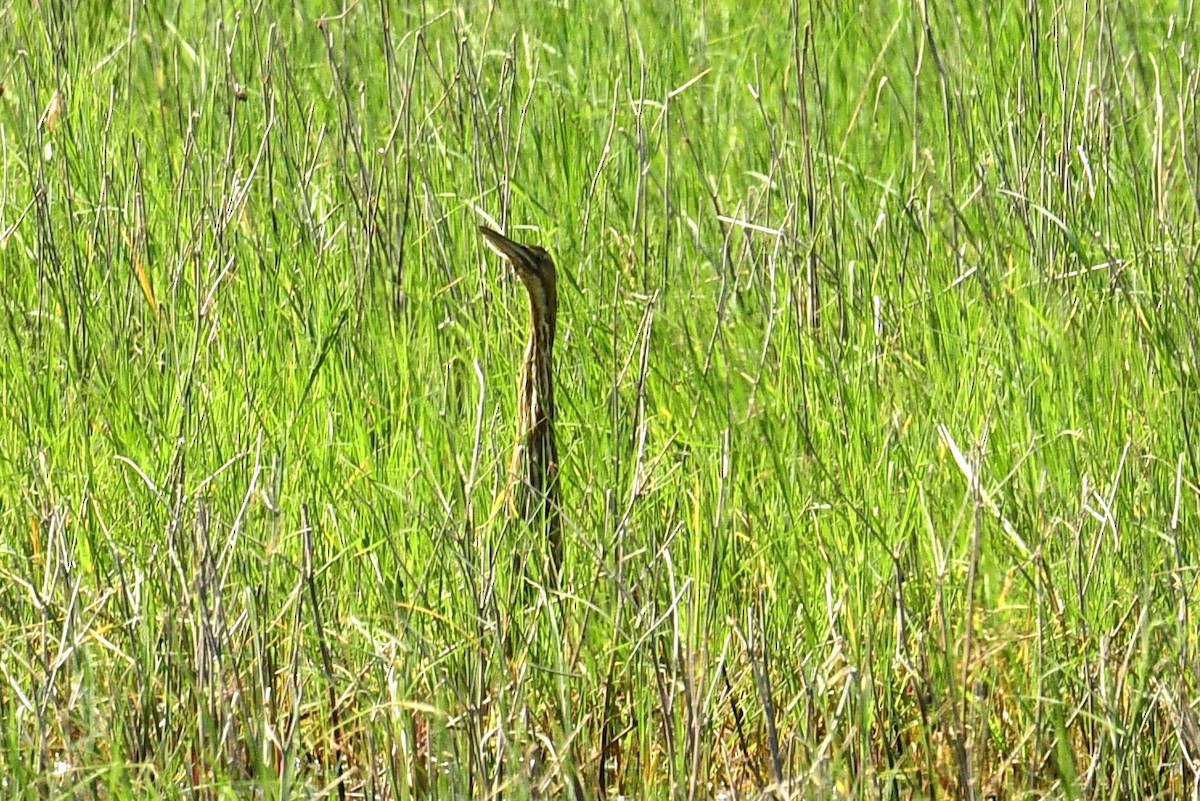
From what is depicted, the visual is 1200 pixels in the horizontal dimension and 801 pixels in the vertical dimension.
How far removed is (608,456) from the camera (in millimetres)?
2834

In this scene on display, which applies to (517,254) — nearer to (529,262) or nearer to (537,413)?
(529,262)

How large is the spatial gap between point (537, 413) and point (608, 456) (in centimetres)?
13

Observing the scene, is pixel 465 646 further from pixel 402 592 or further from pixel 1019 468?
pixel 1019 468

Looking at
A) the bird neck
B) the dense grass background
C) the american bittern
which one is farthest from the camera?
the bird neck

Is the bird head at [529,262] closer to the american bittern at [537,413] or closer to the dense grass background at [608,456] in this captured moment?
the american bittern at [537,413]

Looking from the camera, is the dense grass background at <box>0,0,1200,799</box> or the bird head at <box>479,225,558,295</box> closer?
the dense grass background at <box>0,0,1200,799</box>

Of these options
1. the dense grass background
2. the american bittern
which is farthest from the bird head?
the dense grass background

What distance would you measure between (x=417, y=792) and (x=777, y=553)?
0.57 m

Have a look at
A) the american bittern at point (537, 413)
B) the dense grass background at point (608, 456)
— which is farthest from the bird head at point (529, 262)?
the dense grass background at point (608, 456)

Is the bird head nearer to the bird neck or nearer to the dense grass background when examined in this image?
the bird neck

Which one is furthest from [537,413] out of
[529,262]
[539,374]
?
[529,262]

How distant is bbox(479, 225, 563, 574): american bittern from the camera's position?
8.97 ft

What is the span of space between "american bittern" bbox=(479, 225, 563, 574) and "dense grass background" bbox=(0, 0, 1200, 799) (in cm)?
5

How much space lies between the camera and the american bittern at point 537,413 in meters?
2.73
